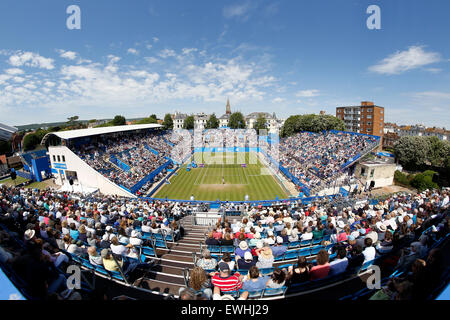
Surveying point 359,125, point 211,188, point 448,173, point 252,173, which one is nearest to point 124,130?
point 211,188

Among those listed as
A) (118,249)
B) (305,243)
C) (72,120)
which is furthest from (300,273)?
(72,120)

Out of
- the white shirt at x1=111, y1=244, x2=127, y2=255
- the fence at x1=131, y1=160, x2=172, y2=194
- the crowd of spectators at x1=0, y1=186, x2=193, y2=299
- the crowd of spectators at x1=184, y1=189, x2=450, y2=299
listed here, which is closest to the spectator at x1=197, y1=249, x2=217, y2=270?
the crowd of spectators at x1=184, y1=189, x2=450, y2=299

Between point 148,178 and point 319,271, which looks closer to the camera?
point 319,271

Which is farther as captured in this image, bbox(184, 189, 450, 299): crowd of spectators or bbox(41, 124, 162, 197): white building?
bbox(41, 124, 162, 197): white building

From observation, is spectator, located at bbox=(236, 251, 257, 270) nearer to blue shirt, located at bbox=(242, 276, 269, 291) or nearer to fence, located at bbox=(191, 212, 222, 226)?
blue shirt, located at bbox=(242, 276, 269, 291)

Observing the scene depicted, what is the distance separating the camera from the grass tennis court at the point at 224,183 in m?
25.5

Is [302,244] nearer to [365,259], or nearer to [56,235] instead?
[365,259]

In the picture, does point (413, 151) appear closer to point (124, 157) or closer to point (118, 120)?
point (124, 157)

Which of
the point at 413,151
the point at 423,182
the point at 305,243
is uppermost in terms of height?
the point at 413,151

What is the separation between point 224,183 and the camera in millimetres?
30312

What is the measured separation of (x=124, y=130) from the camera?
130ft

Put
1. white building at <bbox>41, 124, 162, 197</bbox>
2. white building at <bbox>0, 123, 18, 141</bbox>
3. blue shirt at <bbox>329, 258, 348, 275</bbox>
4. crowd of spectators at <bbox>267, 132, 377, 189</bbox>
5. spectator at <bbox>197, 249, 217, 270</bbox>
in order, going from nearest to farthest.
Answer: white building at <bbox>0, 123, 18, 141</bbox>, blue shirt at <bbox>329, 258, 348, 275</bbox>, spectator at <bbox>197, 249, 217, 270</bbox>, white building at <bbox>41, 124, 162, 197</bbox>, crowd of spectators at <bbox>267, 132, 377, 189</bbox>

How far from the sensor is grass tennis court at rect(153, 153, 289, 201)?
2550 centimetres

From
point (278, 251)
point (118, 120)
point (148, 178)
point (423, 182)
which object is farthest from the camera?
point (118, 120)
